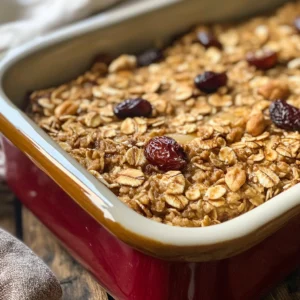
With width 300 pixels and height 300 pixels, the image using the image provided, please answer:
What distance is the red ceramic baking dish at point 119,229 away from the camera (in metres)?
0.79

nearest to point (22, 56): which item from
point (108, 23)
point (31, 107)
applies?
point (31, 107)

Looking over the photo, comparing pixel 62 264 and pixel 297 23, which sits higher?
pixel 297 23

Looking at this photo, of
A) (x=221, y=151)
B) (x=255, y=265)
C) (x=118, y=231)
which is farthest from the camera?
(x=221, y=151)

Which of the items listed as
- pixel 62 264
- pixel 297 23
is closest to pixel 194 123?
pixel 62 264

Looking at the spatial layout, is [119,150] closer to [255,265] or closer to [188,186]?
[188,186]

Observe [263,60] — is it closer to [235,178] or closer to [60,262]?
[235,178]

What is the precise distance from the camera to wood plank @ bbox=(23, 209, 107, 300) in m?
1.02

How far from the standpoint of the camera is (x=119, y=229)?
2.58 feet

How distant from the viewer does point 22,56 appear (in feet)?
3.79

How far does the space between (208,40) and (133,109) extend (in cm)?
30

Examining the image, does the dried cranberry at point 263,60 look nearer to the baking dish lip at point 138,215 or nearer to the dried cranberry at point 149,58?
the dried cranberry at point 149,58

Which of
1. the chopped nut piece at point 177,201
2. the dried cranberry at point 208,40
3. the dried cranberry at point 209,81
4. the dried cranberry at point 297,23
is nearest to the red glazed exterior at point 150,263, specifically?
the chopped nut piece at point 177,201

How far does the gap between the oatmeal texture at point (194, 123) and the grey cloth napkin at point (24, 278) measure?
0.50 ft

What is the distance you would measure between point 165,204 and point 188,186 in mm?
51
